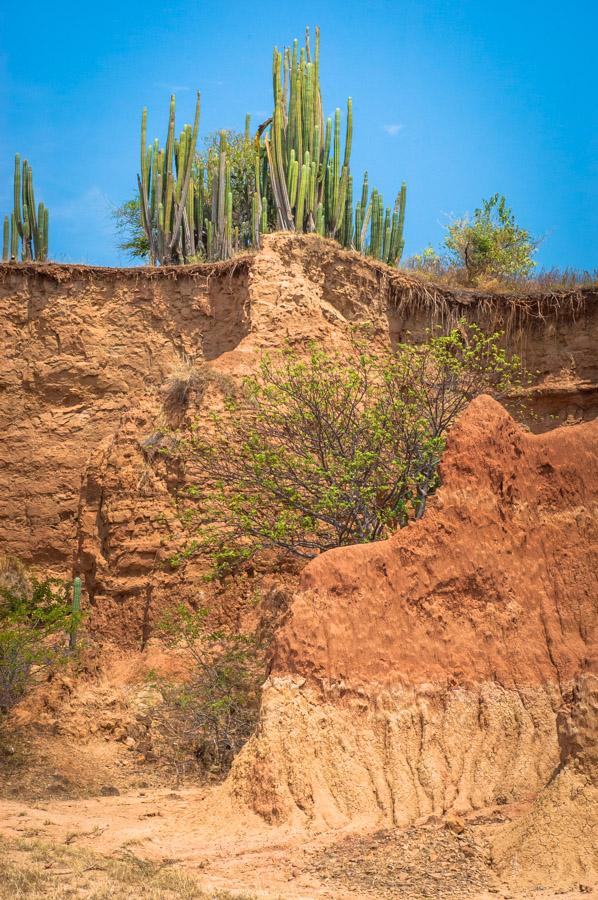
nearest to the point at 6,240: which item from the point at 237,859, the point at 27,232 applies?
the point at 27,232

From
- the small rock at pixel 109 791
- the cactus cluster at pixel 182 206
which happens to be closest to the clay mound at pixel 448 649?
the small rock at pixel 109 791

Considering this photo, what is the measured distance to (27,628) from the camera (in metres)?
15.9

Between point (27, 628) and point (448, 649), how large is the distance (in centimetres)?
746

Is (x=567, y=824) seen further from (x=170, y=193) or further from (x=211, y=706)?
(x=170, y=193)

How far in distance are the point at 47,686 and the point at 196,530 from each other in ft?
10.9

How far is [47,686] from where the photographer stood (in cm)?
1562

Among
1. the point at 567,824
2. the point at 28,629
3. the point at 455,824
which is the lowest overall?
the point at 455,824

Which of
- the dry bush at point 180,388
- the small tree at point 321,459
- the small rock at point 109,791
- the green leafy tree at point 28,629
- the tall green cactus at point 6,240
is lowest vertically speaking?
the small rock at point 109,791

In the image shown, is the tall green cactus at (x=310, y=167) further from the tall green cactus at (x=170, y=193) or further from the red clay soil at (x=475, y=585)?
the red clay soil at (x=475, y=585)

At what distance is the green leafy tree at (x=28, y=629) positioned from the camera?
47.9 feet

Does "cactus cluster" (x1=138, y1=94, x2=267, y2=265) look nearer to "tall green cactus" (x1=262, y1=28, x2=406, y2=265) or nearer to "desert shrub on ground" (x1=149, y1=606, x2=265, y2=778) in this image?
"tall green cactus" (x1=262, y1=28, x2=406, y2=265)

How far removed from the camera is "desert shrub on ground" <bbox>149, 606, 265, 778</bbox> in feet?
45.4

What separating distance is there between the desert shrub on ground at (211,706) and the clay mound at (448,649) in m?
3.07

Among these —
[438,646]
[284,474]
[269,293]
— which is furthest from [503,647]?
[269,293]
